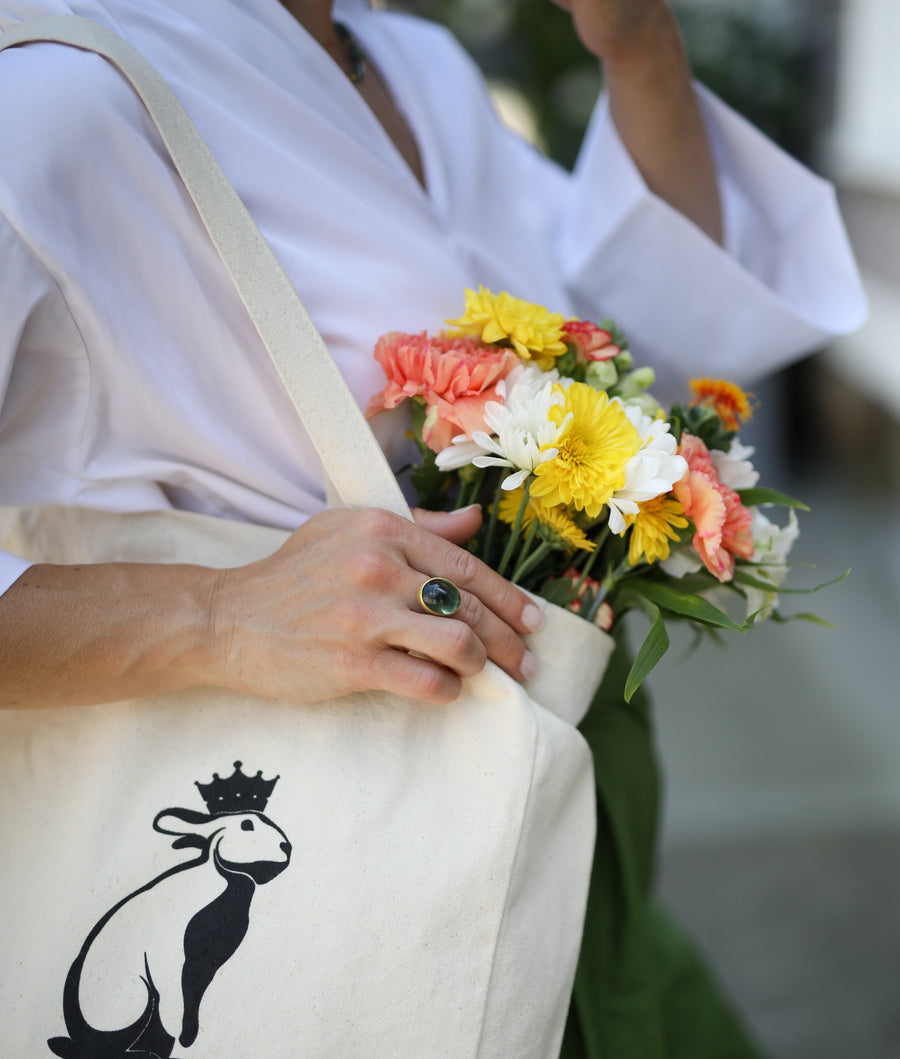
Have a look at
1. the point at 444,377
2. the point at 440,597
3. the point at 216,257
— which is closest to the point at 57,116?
the point at 216,257

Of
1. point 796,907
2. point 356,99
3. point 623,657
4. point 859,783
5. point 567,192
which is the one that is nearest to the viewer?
point 356,99

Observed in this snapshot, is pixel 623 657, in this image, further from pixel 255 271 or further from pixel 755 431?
pixel 755 431

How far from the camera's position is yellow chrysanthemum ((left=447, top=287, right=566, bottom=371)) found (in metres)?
0.86

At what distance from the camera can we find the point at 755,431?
4645mm

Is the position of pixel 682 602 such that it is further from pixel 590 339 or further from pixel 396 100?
pixel 396 100

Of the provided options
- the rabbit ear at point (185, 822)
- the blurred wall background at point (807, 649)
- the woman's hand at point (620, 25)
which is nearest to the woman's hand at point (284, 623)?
the rabbit ear at point (185, 822)

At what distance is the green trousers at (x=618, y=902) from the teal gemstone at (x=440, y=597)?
16.3 inches

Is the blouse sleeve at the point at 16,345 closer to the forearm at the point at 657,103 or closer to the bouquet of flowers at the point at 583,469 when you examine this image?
the bouquet of flowers at the point at 583,469

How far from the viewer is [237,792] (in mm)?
840

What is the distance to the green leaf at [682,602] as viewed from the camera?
841 mm

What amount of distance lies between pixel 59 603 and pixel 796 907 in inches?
81.0

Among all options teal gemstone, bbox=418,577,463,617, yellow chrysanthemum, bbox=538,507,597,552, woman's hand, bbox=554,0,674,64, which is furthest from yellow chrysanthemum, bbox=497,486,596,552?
woman's hand, bbox=554,0,674,64

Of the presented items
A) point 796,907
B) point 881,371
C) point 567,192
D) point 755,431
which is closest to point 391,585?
point 567,192

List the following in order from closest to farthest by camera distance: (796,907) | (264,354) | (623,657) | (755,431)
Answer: (264,354) < (623,657) < (796,907) < (755,431)
